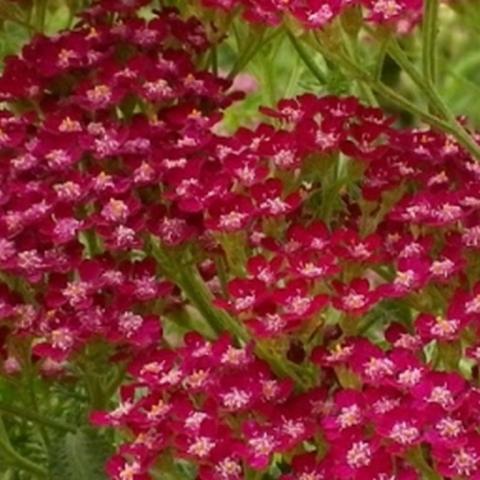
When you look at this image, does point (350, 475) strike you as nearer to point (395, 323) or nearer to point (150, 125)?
point (395, 323)

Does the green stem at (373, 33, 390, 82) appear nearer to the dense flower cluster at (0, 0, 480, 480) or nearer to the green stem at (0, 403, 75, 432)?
the dense flower cluster at (0, 0, 480, 480)

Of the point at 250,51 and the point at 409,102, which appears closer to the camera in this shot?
the point at 409,102

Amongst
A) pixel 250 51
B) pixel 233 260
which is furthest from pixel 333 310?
pixel 250 51

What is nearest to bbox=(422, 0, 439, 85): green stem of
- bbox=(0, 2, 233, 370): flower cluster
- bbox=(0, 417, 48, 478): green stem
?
bbox=(0, 2, 233, 370): flower cluster

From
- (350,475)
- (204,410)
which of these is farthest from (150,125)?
(350,475)

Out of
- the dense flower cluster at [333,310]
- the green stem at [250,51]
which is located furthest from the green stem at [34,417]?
the green stem at [250,51]

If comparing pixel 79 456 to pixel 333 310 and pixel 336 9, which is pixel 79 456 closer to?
pixel 333 310

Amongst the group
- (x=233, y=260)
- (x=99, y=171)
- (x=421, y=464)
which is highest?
(x=99, y=171)
